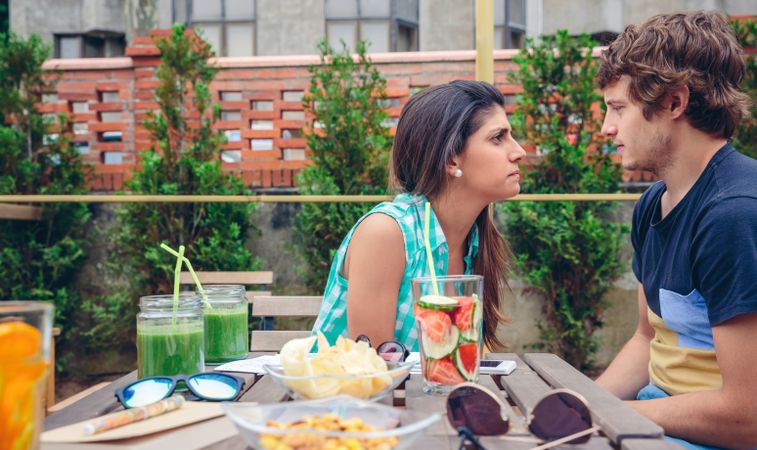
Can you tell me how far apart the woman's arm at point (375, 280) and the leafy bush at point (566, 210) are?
8.35ft

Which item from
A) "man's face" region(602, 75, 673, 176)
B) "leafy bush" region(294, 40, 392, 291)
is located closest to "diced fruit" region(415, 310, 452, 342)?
"man's face" region(602, 75, 673, 176)

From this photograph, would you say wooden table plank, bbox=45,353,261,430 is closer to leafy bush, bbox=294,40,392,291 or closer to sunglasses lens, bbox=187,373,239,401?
sunglasses lens, bbox=187,373,239,401

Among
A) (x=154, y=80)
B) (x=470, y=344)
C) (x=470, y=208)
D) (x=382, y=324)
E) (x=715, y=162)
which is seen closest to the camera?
(x=470, y=344)

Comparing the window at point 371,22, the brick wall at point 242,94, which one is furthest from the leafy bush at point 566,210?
the window at point 371,22

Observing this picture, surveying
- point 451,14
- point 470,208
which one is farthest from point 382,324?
point 451,14

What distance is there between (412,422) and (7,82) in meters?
4.62

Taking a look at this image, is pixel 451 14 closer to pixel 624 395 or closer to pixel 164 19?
pixel 164 19

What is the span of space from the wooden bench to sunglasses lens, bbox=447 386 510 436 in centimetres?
138

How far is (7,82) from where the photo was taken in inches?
183

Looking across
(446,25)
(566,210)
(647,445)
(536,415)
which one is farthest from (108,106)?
(446,25)

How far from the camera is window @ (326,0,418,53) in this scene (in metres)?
8.84

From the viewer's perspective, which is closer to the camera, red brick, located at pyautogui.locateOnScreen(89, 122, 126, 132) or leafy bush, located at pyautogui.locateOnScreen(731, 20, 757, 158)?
leafy bush, located at pyautogui.locateOnScreen(731, 20, 757, 158)

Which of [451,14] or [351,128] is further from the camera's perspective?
[451,14]

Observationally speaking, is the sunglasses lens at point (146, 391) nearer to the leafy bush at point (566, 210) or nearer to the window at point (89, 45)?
the leafy bush at point (566, 210)
